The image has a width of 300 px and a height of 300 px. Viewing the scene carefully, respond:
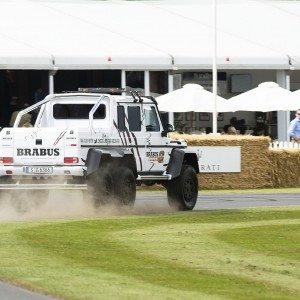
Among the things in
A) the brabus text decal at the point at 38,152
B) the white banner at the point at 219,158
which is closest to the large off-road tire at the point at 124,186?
the brabus text decal at the point at 38,152

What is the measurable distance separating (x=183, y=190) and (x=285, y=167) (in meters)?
10.4

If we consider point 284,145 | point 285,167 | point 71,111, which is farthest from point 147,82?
point 71,111

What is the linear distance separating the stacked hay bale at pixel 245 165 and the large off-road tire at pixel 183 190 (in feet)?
27.1

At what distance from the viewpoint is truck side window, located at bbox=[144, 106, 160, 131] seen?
28.2 metres

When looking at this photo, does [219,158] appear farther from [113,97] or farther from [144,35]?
[113,97]

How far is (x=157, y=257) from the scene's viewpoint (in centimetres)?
1833

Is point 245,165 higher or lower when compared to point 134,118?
lower

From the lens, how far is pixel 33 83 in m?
46.5

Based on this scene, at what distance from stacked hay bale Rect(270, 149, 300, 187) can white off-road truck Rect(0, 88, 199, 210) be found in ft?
31.0

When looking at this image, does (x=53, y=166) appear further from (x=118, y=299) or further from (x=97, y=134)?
(x=118, y=299)

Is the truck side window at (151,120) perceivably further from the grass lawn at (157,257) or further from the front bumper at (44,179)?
the grass lawn at (157,257)

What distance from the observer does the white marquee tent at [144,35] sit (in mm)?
43344

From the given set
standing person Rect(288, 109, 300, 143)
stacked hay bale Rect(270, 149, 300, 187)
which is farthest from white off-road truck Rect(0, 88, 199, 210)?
→ standing person Rect(288, 109, 300, 143)

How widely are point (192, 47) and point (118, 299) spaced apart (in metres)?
31.9
